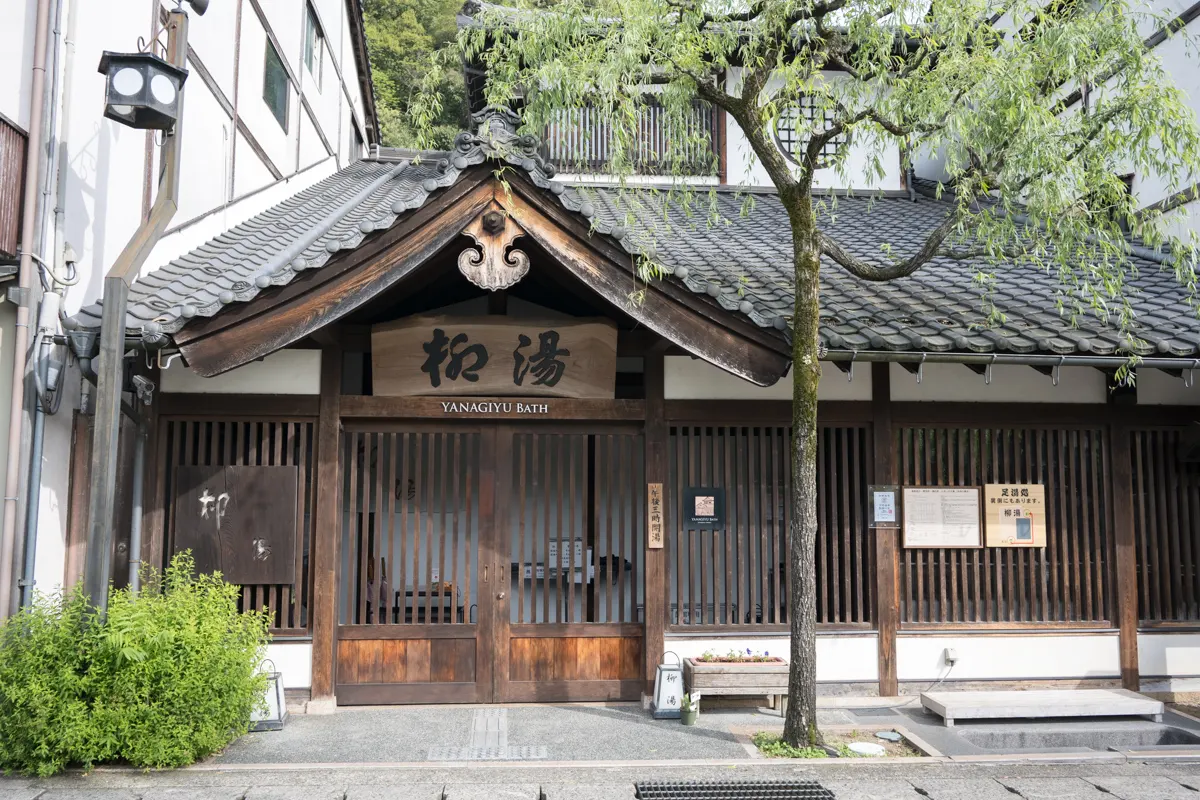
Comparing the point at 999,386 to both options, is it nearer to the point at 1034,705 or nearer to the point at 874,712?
the point at 1034,705

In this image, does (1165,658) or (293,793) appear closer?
(293,793)

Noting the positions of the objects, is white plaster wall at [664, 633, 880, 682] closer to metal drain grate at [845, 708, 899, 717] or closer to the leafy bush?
metal drain grate at [845, 708, 899, 717]

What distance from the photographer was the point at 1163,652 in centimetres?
933

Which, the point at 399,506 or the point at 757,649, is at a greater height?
the point at 399,506

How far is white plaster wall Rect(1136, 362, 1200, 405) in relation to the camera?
9555 millimetres

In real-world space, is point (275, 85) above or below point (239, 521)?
above

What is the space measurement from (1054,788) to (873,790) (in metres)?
1.34

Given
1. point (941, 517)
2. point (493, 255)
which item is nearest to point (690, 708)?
point (941, 517)

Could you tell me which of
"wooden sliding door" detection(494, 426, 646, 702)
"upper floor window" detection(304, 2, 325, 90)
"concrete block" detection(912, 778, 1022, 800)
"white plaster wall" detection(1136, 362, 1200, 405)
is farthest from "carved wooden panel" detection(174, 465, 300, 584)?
"upper floor window" detection(304, 2, 325, 90)

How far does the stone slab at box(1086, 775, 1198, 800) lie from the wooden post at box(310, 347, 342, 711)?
6.65 meters

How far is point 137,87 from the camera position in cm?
734

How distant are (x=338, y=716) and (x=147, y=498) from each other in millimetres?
→ 2808

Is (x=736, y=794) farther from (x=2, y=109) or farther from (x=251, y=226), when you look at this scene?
(x=251, y=226)

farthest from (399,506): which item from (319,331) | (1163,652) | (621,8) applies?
(1163,652)
